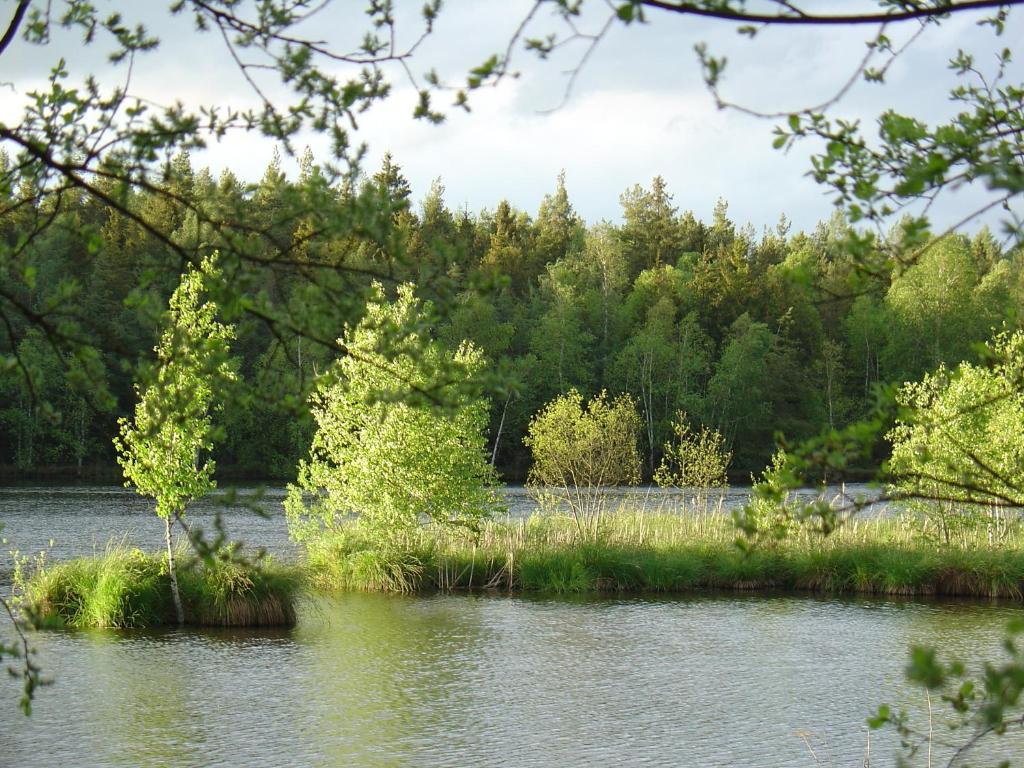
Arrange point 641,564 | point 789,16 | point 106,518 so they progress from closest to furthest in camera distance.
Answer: point 789,16
point 641,564
point 106,518

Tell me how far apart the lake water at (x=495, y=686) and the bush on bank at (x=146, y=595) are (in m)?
0.43

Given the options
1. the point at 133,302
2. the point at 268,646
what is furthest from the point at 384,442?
the point at 133,302

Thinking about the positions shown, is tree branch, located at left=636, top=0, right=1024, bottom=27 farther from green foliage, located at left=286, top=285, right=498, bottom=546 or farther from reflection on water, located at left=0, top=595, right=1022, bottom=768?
green foliage, located at left=286, top=285, right=498, bottom=546

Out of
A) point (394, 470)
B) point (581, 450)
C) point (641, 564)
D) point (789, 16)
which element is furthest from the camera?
point (581, 450)

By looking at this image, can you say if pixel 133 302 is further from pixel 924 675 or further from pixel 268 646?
pixel 268 646

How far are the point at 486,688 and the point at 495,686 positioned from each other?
16 centimetres

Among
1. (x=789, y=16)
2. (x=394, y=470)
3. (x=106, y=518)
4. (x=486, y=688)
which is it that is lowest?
(x=486, y=688)

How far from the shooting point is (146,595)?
717 inches

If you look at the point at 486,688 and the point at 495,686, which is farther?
the point at 495,686

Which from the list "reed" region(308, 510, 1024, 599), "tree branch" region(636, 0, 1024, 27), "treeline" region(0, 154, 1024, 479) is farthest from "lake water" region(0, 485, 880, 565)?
"tree branch" region(636, 0, 1024, 27)

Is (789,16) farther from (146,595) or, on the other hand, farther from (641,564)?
(641,564)

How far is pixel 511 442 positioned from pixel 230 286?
59166 millimetres

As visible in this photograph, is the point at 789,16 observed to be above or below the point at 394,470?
above

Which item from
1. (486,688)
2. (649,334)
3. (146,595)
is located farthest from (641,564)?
(649,334)
